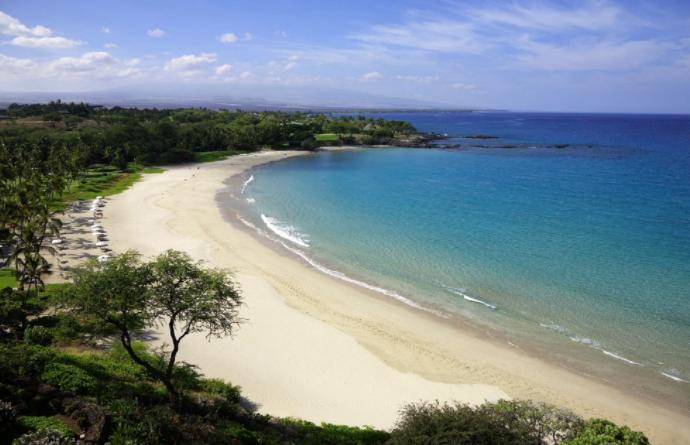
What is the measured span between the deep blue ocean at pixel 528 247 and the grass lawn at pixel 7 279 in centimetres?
1910

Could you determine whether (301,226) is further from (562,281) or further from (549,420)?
(549,420)

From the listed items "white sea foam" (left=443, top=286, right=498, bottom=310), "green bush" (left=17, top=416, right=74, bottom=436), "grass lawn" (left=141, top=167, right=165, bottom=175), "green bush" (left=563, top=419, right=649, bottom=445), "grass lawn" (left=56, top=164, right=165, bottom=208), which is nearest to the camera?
"green bush" (left=17, top=416, right=74, bottom=436)

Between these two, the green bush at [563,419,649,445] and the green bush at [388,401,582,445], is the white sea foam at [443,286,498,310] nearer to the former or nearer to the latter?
the green bush at [388,401,582,445]

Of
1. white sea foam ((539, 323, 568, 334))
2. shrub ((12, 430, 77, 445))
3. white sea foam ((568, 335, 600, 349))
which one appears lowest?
white sea foam ((568, 335, 600, 349))

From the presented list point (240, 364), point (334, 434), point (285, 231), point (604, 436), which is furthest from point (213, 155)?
point (604, 436)

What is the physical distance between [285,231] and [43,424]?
30961 mm

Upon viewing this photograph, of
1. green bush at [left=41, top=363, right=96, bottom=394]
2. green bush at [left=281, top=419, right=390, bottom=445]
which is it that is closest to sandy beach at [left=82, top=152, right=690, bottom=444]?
green bush at [left=281, top=419, right=390, bottom=445]

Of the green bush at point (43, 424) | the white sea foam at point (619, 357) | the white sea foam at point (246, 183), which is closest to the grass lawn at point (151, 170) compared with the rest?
the white sea foam at point (246, 183)

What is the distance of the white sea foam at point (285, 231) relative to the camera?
1526 inches

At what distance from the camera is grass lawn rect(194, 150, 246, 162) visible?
90.8 metres

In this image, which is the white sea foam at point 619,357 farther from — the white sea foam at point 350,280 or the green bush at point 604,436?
the green bush at point 604,436

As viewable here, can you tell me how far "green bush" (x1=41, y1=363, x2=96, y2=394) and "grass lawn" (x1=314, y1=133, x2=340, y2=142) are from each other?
111 metres

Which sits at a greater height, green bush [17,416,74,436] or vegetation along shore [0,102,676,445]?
green bush [17,416,74,436]


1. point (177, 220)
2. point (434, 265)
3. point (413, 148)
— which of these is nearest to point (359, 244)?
point (434, 265)
